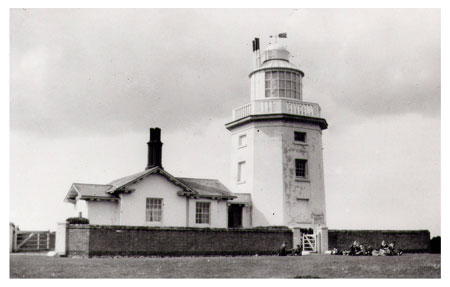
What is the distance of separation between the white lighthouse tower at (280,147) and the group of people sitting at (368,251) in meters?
3.36

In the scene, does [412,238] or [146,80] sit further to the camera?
[412,238]

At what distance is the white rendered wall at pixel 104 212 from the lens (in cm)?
3120

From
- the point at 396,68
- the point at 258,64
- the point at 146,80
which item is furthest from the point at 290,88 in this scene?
the point at 146,80

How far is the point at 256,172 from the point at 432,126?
11442 millimetres

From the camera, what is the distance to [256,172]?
3469cm

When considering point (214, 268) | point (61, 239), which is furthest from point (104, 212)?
point (214, 268)

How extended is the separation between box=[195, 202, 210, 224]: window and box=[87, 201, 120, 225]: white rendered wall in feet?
13.2

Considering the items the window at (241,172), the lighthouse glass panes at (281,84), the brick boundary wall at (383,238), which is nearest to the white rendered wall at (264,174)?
the window at (241,172)

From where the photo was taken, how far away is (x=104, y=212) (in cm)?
3147

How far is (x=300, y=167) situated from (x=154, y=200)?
8.11m

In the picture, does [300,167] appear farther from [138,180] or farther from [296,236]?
[138,180]

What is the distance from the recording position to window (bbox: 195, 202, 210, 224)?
1308 inches

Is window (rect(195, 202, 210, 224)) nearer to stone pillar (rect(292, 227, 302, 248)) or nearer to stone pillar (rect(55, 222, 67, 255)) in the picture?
stone pillar (rect(292, 227, 302, 248))

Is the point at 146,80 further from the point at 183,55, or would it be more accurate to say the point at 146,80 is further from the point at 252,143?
the point at 252,143
